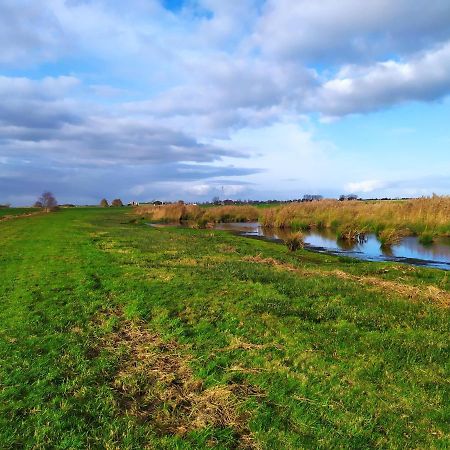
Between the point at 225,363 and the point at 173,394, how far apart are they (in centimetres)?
116

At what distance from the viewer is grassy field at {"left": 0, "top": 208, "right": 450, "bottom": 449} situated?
4.81 m

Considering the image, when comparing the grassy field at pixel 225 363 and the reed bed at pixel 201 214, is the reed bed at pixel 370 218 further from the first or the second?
the grassy field at pixel 225 363

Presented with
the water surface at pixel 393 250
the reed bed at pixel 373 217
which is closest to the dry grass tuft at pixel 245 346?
the water surface at pixel 393 250

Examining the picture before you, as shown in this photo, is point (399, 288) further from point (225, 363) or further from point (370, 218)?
point (370, 218)

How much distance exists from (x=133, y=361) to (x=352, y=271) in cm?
1068

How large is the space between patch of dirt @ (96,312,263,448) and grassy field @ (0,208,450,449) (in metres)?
0.02

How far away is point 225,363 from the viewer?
6.61 meters

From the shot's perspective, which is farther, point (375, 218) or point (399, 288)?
point (375, 218)

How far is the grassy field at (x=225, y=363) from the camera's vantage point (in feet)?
15.8

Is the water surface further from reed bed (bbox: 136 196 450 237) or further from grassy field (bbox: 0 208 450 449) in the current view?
grassy field (bbox: 0 208 450 449)

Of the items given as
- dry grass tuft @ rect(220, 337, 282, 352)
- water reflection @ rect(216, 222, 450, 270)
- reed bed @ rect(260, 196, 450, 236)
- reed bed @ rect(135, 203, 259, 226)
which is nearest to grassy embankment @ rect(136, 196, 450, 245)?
reed bed @ rect(260, 196, 450, 236)

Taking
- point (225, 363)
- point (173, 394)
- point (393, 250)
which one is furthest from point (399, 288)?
point (393, 250)

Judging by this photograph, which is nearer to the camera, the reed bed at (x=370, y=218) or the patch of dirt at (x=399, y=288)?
the patch of dirt at (x=399, y=288)

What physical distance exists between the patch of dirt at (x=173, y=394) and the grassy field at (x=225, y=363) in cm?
2
